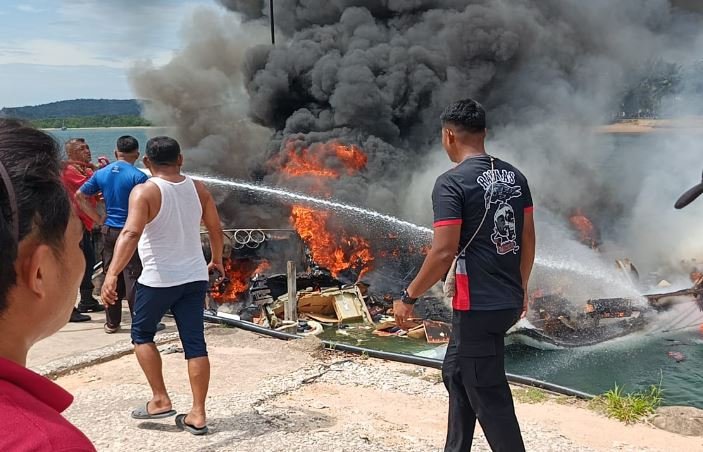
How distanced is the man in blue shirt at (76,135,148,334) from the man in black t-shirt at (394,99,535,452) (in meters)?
3.31

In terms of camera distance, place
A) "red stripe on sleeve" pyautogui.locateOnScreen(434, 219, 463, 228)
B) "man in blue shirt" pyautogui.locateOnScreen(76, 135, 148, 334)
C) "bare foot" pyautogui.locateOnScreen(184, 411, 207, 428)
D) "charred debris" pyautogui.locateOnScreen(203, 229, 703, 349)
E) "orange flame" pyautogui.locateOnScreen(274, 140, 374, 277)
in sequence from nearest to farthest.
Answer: "red stripe on sleeve" pyautogui.locateOnScreen(434, 219, 463, 228) < "bare foot" pyautogui.locateOnScreen(184, 411, 207, 428) < "man in blue shirt" pyautogui.locateOnScreen(76, 135, 148, 334) < "charred debris" pyautogui.locateOnScreen(203, 229, 703, 349) < "orange flame" pyautogui.locateOnScreen(274, 140, 374, 277)

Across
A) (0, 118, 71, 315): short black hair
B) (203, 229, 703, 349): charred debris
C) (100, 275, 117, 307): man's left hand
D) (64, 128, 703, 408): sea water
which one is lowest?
(64, 128, 703, 408): sea water

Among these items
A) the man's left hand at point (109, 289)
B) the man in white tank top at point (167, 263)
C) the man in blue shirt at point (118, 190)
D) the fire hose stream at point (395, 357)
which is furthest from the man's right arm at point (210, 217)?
the fire hose stream at point (395, 357)

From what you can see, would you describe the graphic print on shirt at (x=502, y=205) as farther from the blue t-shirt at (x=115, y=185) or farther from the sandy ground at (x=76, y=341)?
the sandy ground at (x=76, y=341)

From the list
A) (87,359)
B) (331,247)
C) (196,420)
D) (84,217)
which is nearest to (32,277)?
(196,420)

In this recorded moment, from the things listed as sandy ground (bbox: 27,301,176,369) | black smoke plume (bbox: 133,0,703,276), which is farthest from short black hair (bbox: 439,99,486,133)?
black smoke plume (bbox: 133,0,703,276)

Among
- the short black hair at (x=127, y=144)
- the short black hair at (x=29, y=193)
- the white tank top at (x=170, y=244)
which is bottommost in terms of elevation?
the white tank top at (x=170, y=244)

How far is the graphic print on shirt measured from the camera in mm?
3184

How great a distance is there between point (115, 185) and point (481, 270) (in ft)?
13.3

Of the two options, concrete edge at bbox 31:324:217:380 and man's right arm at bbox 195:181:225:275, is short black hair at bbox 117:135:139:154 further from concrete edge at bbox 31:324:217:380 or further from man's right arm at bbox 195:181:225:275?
concrete edge at bbox 31:324:217:380

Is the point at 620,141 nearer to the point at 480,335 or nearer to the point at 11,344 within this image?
the point at 480,335

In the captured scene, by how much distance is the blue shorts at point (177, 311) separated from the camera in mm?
4027

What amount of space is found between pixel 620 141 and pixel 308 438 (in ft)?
93.4

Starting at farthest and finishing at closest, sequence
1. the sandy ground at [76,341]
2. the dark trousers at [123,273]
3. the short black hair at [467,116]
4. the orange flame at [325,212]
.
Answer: the orange flame at [325,212] → the sandy ground at [76,341] → the dark trousers at [123,273] → the short black hair at [467,116]
